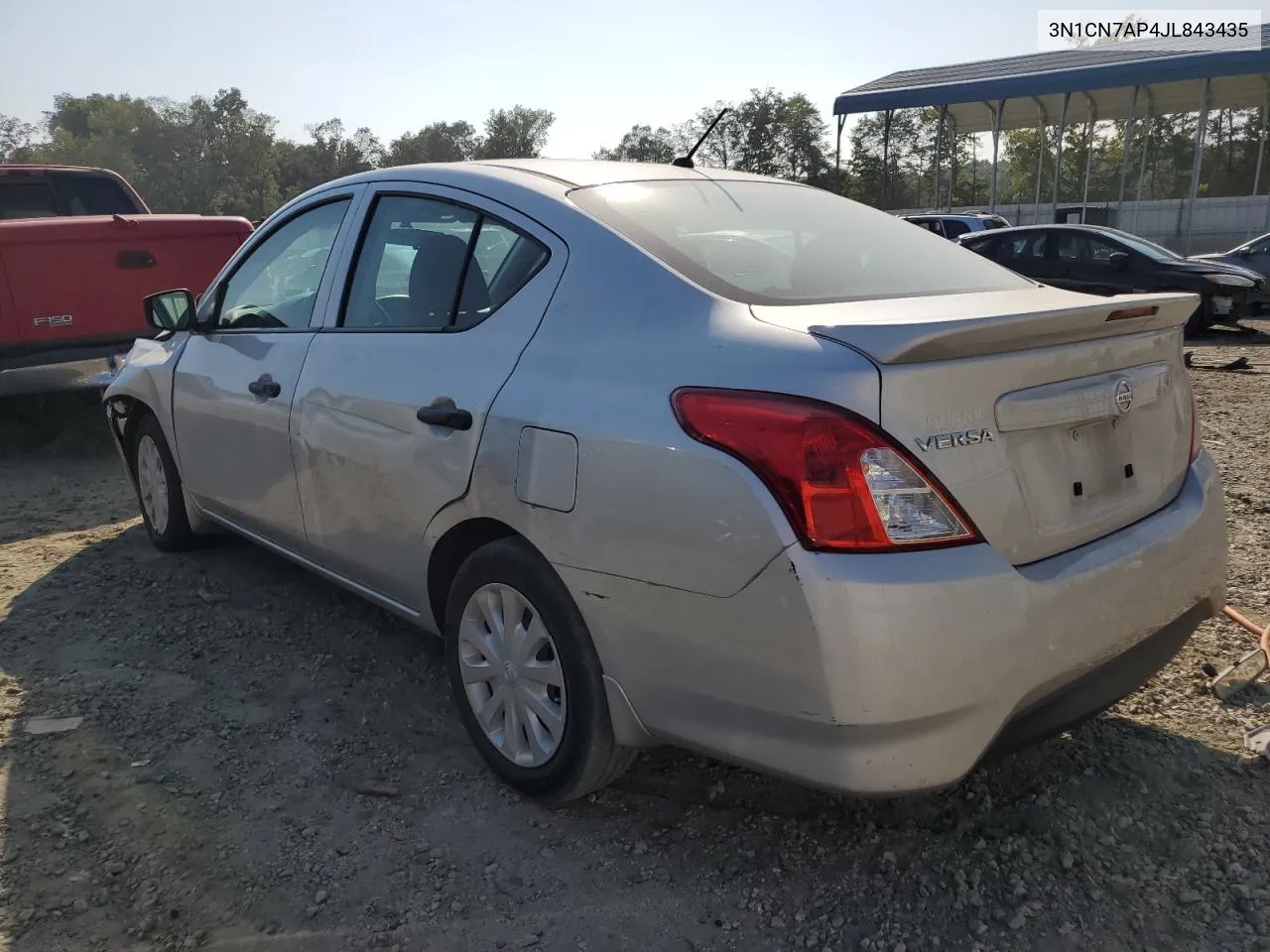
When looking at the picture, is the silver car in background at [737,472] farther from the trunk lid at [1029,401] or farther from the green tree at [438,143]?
the green tree at [438,143]

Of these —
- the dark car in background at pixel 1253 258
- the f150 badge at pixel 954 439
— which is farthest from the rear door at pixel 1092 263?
the f150 badge at pixel 954 439

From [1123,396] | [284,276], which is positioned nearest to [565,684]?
[1123,396]

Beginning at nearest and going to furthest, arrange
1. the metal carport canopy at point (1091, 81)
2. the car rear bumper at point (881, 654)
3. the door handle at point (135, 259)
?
the car rear bumper at point (881, 654) → the door handle at point (135, 259) → the metal carport canopy at point (1091, 81)

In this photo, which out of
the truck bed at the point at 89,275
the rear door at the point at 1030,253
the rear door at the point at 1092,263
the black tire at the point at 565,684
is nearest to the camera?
the black tire at the point at 565,684

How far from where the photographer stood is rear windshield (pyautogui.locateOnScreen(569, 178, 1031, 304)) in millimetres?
2479

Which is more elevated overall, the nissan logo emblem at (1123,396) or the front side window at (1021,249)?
the nissan logo emblem at (1123,396)

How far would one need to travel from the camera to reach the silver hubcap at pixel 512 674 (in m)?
2.55

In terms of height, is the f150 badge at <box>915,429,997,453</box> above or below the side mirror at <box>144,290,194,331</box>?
below

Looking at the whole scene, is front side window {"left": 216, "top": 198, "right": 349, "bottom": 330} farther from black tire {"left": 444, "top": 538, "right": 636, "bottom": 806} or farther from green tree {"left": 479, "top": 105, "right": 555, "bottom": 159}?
A: green tree {"left": 479, "top": 105, "right": 555, "bottom": 159}

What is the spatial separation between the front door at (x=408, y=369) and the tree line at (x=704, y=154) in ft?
89.3

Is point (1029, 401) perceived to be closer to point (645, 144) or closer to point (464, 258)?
point (464, 258)

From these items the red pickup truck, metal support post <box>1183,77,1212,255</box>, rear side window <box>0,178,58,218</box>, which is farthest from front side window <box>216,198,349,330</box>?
metal support post <box>1183,77,1212,255</box>

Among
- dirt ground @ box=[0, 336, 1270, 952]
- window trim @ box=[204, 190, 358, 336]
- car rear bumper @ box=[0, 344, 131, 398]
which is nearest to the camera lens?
dirt ground @ box=[0, 336, 1270, 952]

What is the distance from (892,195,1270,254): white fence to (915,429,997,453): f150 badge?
2645 cm
